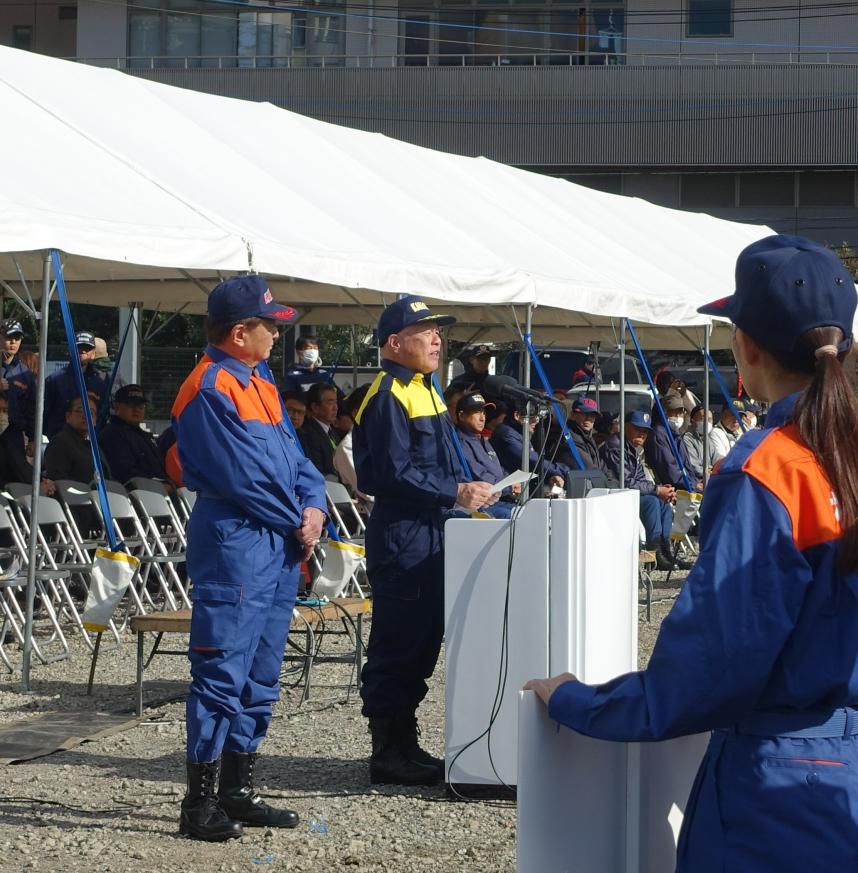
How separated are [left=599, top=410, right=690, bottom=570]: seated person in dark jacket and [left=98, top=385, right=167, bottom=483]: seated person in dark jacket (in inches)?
177

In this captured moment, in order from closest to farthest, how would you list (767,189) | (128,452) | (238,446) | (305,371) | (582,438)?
(238,446) < (128,452) < (582,438) < (305,371) < (767,189)

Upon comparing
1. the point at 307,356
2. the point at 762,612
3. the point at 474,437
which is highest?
the point at 762,612

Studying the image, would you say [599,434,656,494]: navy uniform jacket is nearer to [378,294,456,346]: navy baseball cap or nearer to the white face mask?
the white face mask

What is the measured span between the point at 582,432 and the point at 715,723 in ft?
37.8

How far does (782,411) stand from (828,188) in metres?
36.4

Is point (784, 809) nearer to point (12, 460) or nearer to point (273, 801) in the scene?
point (273, 801)

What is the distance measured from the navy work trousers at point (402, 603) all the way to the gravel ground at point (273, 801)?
0.40m

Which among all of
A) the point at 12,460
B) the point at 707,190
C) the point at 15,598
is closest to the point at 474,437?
the point at 15,598

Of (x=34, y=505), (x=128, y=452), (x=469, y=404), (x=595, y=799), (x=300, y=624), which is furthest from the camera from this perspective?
(x=128, y=452)

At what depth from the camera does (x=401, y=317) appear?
5844 millimetres

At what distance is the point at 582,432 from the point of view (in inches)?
533

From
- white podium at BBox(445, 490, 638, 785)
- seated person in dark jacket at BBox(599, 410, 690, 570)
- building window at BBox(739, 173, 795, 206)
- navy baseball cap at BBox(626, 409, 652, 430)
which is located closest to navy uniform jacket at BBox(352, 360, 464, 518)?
white podium at BBox(445, 490, 638, 785)

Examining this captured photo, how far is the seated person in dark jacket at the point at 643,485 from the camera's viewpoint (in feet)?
46.1

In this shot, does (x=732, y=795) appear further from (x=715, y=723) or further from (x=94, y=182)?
(x=94, y=182)
